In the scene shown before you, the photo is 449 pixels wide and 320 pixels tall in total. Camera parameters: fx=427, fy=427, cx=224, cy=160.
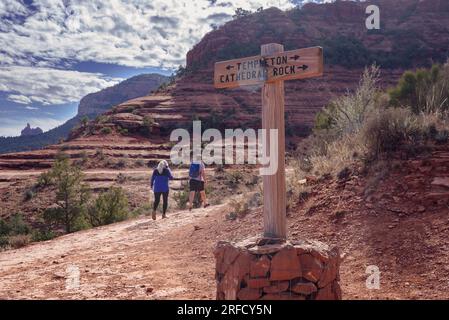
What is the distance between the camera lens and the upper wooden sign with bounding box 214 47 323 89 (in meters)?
3.42

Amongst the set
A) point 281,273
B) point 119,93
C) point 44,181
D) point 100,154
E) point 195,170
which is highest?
point 119,93

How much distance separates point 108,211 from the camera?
1392cm

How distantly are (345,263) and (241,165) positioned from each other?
23.8 m

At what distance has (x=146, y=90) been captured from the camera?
134 m

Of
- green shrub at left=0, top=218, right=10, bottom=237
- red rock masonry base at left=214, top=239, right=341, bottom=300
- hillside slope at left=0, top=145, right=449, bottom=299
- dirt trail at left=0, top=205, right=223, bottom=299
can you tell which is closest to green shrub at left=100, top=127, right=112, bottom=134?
green shrub at left=0, top=218, right=10, bottom=237

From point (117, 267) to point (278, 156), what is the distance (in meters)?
3.22

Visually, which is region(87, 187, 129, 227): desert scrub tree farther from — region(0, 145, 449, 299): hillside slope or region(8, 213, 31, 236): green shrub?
region(0, 145, 449, 299): hillside slope

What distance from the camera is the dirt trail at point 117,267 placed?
15.1 feet

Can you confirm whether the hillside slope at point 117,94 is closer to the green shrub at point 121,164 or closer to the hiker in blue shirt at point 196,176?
the green shrub at point 121,164

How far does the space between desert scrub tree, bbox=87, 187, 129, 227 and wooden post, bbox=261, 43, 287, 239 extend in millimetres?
10471

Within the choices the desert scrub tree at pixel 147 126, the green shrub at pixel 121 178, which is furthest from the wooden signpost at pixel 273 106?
the desert scrub tree at pixel 147 126

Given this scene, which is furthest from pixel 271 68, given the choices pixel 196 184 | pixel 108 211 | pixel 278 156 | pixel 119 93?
pixel 119 93

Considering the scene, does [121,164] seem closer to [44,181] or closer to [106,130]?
[44,181]
